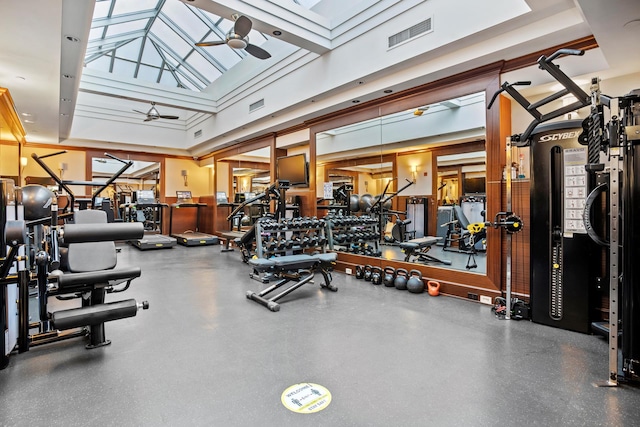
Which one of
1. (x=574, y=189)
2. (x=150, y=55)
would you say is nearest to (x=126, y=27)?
(x=150, y=55)

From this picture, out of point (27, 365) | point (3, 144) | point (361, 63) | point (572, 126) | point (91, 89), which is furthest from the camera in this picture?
point (3, 144)

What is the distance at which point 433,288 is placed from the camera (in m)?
4.55

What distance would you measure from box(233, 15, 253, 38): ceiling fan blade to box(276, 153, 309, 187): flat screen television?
3.23m

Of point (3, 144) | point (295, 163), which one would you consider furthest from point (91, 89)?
point (295, 163)

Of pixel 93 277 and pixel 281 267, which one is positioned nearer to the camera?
pixel 93 277

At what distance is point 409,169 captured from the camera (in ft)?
19.7

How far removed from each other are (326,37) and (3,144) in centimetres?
835

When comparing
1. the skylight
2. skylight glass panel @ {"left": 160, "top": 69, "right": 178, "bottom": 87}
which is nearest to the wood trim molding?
the skylight

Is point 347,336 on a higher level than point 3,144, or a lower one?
lower

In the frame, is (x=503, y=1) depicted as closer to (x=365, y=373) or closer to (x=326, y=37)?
(x=326, y=37)

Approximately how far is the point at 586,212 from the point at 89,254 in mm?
4444

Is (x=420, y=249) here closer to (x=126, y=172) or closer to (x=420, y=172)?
(x=420, y=172)

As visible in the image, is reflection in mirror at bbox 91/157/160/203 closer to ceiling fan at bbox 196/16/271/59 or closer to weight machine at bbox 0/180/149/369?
ceiling fan at bbox 196/16/271/59

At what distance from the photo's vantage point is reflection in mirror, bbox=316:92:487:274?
4.82 metres
